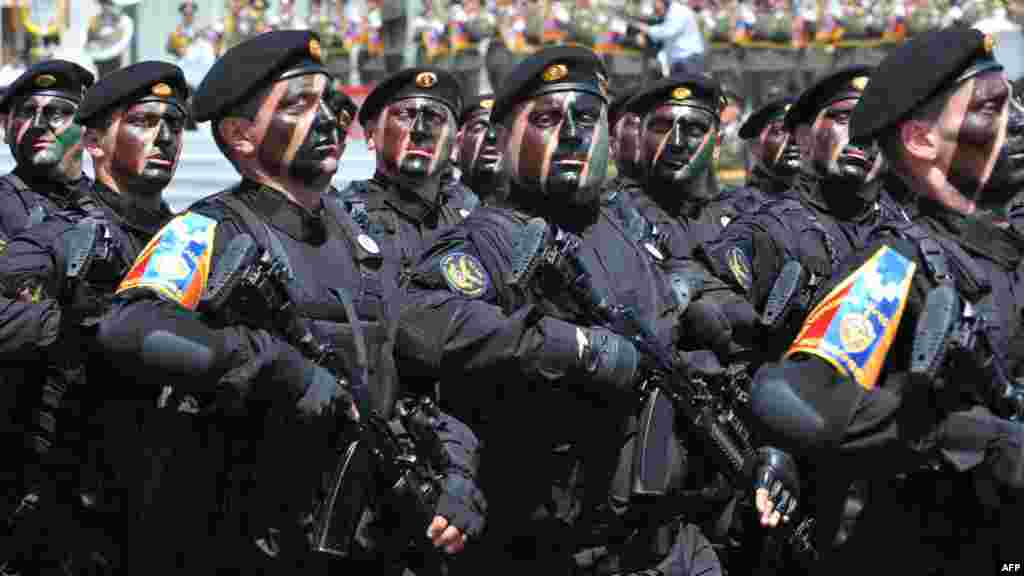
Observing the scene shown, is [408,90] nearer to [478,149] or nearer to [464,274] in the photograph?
[478,149]

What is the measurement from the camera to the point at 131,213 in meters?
7.85

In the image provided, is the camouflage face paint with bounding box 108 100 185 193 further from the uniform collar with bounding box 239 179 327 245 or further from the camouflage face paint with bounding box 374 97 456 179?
the camouflage face paint with bounding box 374 97 456 179

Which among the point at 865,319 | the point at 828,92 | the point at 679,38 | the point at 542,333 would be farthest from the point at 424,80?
the point at 679,38

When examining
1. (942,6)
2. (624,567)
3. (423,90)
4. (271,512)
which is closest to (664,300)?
(624,567)

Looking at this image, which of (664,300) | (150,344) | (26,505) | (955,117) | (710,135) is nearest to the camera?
(955,117)

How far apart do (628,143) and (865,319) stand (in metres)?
5.96

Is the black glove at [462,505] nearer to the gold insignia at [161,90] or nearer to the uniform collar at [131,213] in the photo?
the uniform collar at [131,213]

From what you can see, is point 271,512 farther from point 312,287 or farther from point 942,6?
point 942,6

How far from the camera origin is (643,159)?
9.91m

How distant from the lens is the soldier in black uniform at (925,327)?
4617 mm

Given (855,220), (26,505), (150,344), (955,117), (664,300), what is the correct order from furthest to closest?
(855,220) → (26,505) → (664,300) → (150,344) → (955,117)

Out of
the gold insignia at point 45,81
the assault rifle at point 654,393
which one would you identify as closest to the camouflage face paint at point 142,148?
the gold insignia at point 45,81

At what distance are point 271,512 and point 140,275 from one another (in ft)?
2.82

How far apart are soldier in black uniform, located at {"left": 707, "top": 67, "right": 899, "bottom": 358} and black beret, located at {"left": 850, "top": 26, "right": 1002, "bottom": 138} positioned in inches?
113
